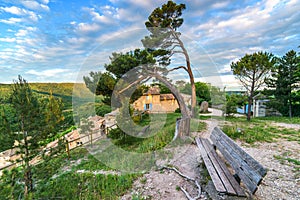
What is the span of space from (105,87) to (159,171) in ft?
14.6

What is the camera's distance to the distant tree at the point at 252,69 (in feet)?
30.9

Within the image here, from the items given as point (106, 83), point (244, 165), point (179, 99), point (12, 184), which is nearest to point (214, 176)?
point (244, 165)

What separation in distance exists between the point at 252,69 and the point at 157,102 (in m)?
9.17

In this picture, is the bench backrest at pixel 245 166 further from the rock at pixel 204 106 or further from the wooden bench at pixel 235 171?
the rock at pixel 204 106

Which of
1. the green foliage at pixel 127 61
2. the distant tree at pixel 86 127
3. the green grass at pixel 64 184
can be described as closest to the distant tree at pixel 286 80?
the green foliage at pixel 127 61

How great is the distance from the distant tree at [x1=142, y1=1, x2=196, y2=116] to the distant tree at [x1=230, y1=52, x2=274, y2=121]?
191 inches

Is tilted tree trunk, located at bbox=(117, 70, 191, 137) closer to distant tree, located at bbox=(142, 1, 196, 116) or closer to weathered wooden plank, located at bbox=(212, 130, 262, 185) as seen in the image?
distant tree, located at bbox=(142, 1, 196, 116)

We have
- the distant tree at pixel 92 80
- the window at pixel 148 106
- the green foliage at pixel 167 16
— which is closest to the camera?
the distant tree at pixel 92 80

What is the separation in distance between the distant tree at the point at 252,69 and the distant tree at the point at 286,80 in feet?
10.9

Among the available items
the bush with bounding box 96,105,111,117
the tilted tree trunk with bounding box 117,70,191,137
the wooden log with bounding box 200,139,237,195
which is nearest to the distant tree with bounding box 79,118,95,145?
the bush with bounding box 96,105,111,117

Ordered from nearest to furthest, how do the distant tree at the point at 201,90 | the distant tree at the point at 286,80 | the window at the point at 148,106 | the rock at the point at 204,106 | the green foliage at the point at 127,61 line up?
the green foliage at the point at 127,61
the distant tree at the point at 201,90
the distant tree at the point at 286,80
the rock at the point at 204,106
the window at the point at 148,106

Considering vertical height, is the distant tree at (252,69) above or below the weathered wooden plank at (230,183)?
above

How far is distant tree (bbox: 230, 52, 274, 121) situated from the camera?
9.41m

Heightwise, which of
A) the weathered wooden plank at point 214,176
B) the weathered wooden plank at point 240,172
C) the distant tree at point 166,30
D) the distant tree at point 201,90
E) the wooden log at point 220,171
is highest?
the distant tree at point 166,30
